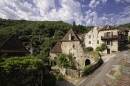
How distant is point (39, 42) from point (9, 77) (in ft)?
256

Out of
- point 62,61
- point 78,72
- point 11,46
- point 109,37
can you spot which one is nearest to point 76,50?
point 62,61

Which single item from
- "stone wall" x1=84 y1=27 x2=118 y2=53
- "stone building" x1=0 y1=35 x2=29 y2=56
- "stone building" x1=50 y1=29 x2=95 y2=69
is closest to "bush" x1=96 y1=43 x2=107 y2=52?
"stone wall" x1=84 y1=27 x2=118 y2=53

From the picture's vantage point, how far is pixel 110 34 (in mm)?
45750

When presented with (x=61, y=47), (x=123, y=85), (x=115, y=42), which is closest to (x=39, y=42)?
(x=61, y=47)

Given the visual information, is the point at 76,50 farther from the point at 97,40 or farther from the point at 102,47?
the point at 97,40

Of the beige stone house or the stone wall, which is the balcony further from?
the stone wall

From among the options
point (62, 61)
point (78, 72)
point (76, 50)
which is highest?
point (76, 50)

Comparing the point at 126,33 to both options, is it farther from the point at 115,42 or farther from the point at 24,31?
the point at 24,31

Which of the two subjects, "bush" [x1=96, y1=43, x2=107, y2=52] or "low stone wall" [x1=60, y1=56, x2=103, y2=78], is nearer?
"low stone wall" [x1=60, y1=56, x2=103, y2=78]

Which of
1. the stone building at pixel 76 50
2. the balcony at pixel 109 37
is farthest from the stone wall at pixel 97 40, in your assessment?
the stone building at pixel 76 50

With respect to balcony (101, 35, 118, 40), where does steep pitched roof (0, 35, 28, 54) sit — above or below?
below

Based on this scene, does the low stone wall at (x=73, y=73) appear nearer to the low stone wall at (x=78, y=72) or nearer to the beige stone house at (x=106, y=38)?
the low stone wall at (x=78, y=72)

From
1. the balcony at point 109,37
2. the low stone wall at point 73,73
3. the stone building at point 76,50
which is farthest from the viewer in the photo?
the balcony at point 109,37

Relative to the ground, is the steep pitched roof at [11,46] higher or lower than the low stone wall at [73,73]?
higher
